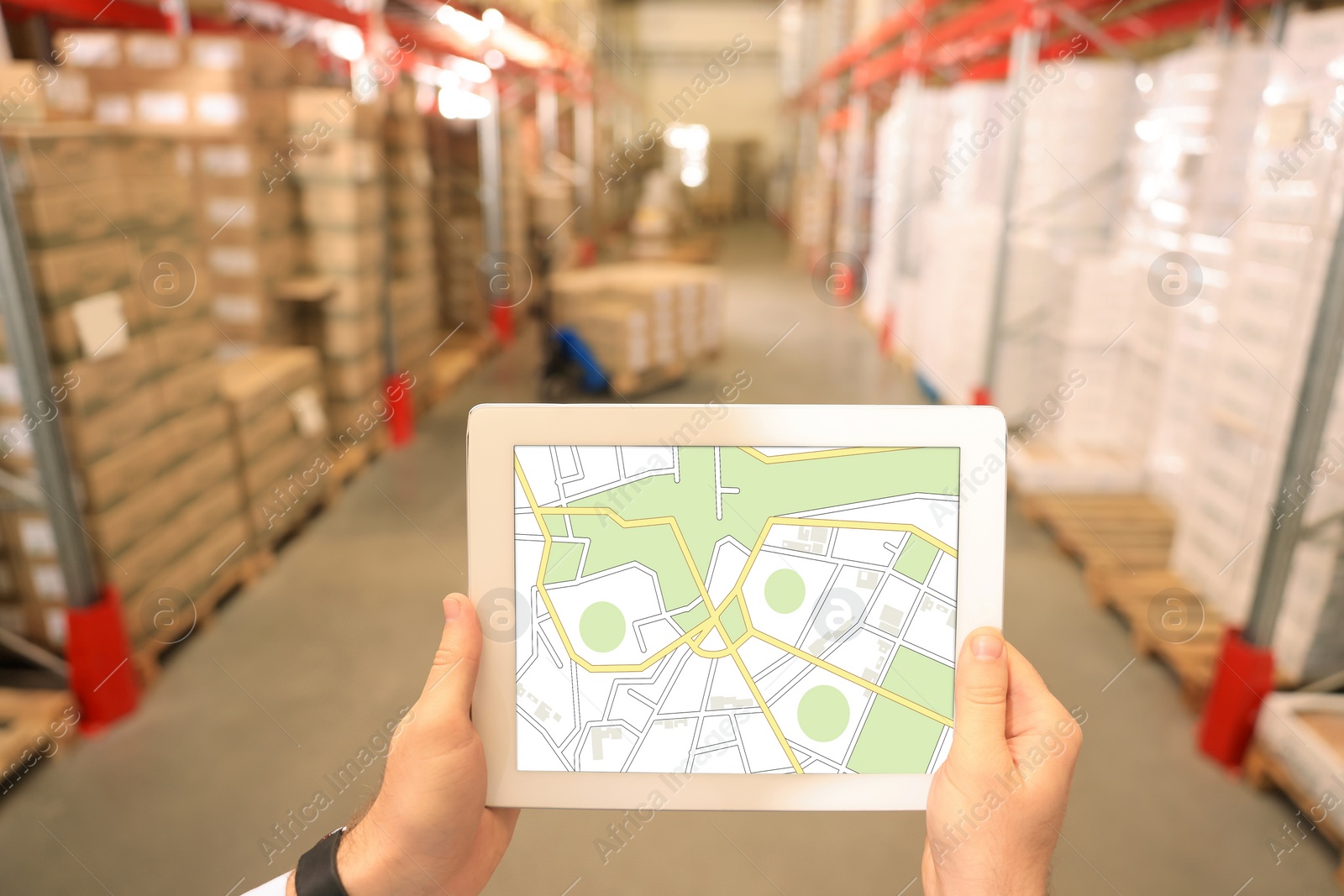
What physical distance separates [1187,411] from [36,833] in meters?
5.05

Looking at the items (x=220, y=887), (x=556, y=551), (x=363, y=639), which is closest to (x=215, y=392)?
(x=363, y=639)

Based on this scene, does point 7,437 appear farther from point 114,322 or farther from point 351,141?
point 351,141

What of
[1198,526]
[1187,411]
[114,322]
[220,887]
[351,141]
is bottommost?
[220,887]

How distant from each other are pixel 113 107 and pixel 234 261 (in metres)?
1.04

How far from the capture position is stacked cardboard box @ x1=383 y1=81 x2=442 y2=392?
6652mm

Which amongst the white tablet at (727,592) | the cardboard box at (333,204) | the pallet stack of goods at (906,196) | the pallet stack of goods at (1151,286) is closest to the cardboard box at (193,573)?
the cardboard box at (333,204)

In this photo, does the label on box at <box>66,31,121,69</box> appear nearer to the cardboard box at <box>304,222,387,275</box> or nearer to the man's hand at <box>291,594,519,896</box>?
the cardboard box at <box>304,222,387,275</box>

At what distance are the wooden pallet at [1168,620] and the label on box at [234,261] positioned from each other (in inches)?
187

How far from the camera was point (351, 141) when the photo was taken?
5.41m

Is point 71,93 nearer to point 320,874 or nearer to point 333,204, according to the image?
point 333,204

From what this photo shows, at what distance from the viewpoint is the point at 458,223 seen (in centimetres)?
883

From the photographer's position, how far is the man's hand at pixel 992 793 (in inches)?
42.6

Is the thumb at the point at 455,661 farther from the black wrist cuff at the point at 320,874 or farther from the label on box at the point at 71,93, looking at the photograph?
the label on box at the point at 71,93

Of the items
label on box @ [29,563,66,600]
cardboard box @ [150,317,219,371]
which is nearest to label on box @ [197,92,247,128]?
cardboard box @ [150,317,219,371]
